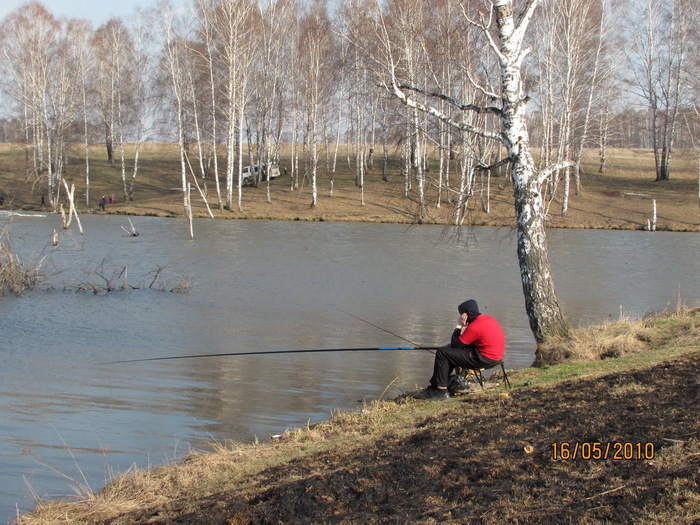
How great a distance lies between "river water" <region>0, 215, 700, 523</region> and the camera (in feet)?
24.3

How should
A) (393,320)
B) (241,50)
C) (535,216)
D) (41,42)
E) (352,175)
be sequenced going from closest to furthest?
(535,216), (393,320), (241,50), (41,42), (352,175)

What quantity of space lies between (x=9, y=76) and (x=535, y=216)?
4894 centimetres

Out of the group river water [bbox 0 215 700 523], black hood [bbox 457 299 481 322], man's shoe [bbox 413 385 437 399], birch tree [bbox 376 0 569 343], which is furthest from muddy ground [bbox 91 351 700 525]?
birch tree [bbox 376 0 569 343]

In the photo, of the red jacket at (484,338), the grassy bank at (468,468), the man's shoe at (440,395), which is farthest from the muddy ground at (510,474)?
the red jacket at (484,338)

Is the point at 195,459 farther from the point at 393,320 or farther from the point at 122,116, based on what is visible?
the point at 122,116

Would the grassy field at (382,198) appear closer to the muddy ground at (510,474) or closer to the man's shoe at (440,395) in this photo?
the man's shoe at (440,395)

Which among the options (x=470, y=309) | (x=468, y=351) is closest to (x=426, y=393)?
(x=468, y=351)

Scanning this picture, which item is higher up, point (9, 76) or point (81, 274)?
point (9, 76)

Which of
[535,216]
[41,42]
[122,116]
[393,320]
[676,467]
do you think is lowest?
[393,320]

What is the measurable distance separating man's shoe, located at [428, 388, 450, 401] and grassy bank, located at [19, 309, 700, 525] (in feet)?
1.08

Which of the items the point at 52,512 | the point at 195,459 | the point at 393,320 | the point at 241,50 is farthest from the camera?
the point at 241,50

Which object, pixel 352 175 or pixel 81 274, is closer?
pixel 81 274

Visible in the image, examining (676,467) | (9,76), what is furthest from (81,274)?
(9,76)

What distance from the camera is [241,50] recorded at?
1490 inches
